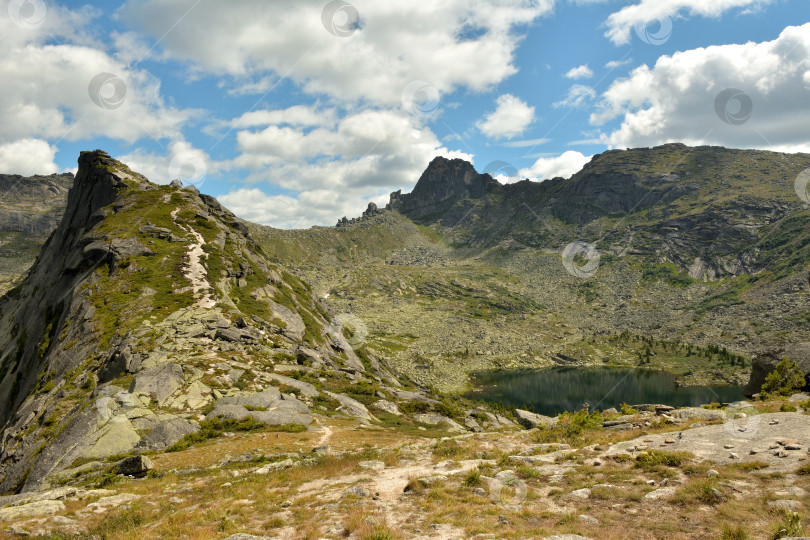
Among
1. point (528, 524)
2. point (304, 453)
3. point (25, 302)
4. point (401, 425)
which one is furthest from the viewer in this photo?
point (25, 302)

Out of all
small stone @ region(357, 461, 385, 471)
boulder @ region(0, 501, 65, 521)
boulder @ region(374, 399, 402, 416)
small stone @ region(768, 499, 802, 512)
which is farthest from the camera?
boulder @ region(374, 399, 402, 416)

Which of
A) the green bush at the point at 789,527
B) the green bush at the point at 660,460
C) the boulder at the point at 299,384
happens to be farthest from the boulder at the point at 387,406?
the green bush at the point at 789,527

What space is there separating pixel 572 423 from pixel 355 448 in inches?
587

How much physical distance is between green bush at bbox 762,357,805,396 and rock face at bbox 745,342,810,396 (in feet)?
1.75

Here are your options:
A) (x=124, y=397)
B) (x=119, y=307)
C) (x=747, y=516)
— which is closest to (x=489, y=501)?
(x=747, y=516)

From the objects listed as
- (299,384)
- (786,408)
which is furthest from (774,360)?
A: (299,384)

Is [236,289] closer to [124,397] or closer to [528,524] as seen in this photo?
[124,397]

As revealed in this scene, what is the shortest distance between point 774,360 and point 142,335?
63.3 m

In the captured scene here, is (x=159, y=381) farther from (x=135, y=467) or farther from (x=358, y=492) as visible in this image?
(x=358, y=492)

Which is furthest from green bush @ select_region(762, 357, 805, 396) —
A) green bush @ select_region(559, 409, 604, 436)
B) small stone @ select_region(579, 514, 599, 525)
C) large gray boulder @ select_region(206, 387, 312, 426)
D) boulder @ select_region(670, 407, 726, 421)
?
large gray boulder @ select_region(206, 387, 312, 426)

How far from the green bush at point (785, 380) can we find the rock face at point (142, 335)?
37.9m

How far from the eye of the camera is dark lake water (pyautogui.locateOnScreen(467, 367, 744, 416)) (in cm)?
12900

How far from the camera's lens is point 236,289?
67875 millimetres

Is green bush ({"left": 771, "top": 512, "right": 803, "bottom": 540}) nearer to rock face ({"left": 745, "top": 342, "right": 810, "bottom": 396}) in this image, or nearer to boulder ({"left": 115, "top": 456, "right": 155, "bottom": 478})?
boulder ({"left": 115, "top": 456, "right": 155, "bottom": 478})
